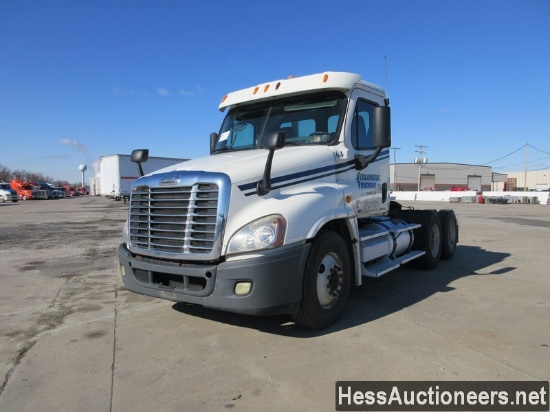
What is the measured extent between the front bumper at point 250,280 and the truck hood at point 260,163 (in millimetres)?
807

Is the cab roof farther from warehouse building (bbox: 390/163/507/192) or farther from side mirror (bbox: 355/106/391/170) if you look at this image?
warehouse building (bbox: 390/163/507/192)

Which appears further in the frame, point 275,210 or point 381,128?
point 381,128

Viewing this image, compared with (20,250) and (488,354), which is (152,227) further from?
(20,250)

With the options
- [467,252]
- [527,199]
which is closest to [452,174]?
[527,199]

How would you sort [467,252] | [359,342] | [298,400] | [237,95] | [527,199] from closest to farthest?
[298,400] → [359,342] → [237,95] → [467,252] → [527,199]

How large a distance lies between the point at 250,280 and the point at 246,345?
0.73m

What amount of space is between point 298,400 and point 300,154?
2.54m

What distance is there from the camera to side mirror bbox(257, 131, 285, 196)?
3781 millimetres

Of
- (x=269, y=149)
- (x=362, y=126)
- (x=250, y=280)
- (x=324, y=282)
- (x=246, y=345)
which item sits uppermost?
(x=362, y=126)

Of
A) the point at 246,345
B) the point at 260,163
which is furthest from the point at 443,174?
the point at 246,345

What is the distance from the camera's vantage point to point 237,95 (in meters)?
5.77

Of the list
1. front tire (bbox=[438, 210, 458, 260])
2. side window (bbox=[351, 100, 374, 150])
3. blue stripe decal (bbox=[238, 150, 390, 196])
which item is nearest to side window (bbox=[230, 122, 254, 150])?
blue stripe decal (bbox=[238, 150, 390, 196])

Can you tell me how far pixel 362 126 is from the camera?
536 cm

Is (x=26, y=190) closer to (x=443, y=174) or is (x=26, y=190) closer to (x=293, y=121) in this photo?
(x=293, y=121)
